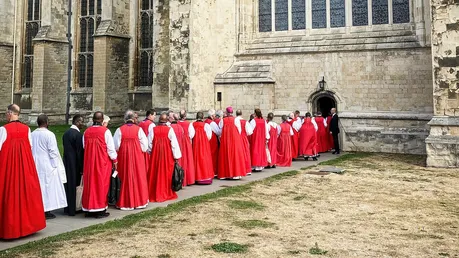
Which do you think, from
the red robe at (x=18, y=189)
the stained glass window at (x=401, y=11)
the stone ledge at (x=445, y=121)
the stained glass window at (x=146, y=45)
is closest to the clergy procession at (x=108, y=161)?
the red robe at (x=18, y=189)

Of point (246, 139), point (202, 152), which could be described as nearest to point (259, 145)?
point (246, 139)

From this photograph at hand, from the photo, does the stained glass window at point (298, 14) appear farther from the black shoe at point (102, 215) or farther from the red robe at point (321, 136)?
the black shoe at point (102, 215)

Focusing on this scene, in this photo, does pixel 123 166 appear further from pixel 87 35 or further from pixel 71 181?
pixel 87 35

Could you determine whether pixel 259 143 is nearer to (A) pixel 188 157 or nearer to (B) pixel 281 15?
(A) pixel 188 157

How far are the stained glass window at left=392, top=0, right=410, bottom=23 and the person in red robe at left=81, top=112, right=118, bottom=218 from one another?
506 inches

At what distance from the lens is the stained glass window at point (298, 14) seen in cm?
1702

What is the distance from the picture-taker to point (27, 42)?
90.3ft

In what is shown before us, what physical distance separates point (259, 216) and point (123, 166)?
2556 mm

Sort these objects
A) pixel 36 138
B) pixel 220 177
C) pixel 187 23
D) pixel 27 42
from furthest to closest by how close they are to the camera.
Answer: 1. pixel 27 42
2. pixel 187 23
3. pixel 220 177
4. pixel 36 138

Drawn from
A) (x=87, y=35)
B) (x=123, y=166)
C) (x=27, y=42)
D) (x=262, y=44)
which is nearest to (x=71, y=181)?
(x=123, y=166)

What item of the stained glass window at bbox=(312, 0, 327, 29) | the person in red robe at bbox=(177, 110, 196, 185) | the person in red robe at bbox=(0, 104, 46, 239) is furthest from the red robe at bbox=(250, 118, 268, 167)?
the stained glass window at bbox=(312, 0, 327, 29)

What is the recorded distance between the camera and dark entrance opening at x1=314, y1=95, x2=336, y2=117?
16.6 meters

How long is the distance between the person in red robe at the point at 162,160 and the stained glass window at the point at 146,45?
15508mm

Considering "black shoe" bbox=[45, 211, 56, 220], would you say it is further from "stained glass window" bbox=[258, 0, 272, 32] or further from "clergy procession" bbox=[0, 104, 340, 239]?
"stained glass window" bbox=[258, 0, 272, 32]
